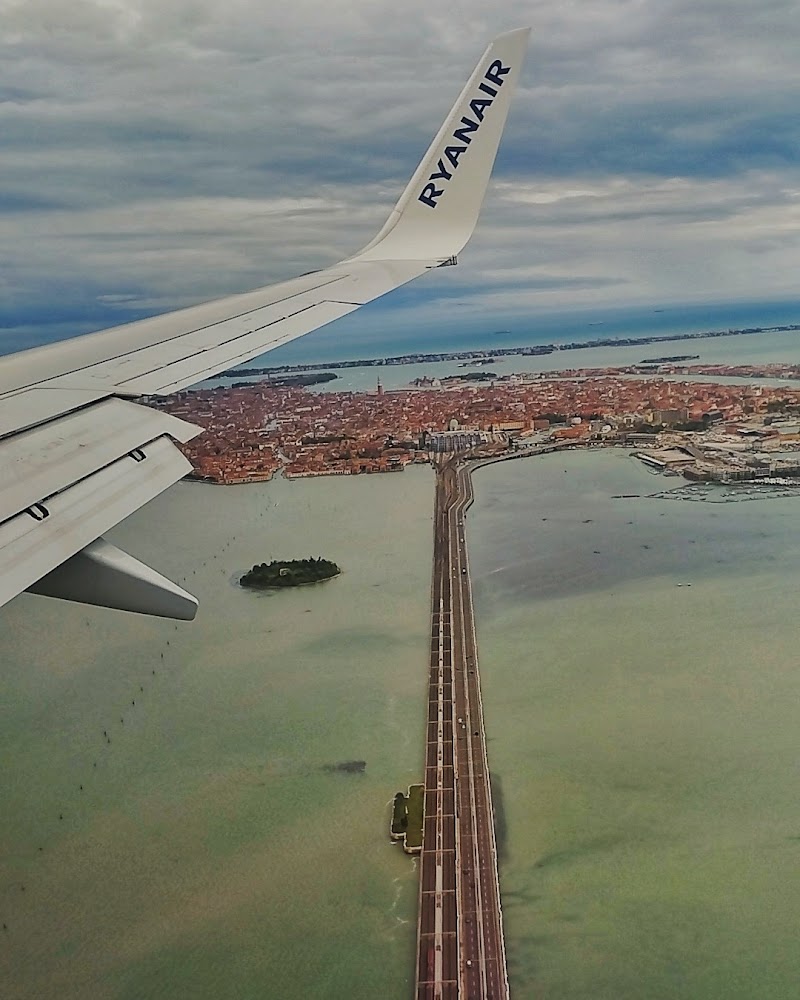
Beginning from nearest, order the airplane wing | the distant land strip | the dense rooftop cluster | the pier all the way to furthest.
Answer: the airplane wing < the pier < the dense rooftop cluster < the distant land strip

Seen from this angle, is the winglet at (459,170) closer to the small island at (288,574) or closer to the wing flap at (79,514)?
the wing flap at (79,514)

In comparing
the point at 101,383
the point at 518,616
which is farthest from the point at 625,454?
the point at 101,383

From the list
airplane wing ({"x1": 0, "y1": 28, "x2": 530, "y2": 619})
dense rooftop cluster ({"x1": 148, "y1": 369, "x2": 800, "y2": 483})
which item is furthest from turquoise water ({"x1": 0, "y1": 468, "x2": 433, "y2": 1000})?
dense rooftop cluster ({"x1": 148, "y1": 369, "x2": 800, "y2": 483})

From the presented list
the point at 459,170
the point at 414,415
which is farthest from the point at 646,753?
the point at 414,415

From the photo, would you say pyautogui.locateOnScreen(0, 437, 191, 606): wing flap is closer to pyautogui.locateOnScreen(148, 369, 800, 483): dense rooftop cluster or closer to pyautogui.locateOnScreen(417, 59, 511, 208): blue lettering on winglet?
pyautogui.locateOnScreen(417, 59, 511, 208): blue lettering on winglet

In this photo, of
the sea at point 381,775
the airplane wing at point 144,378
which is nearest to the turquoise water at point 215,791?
the sea at point 381,775

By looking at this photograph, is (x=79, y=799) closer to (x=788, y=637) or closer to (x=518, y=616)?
(x=518, y=616)
